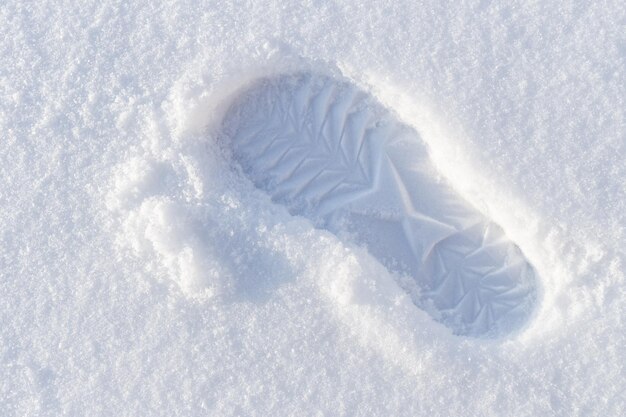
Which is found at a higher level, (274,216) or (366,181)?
(366,181)

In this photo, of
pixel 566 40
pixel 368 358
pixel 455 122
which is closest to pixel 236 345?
pixel 368 358

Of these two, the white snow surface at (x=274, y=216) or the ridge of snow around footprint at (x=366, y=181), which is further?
the ridge of snow around footprint at (x=366, y=181)

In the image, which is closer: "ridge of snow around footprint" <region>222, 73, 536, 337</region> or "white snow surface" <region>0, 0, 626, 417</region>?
"white snow surface" <region>0, 0, 626, 417</region>

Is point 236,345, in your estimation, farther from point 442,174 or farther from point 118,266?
point 442,174
